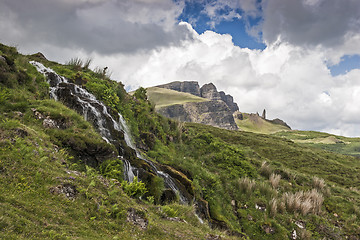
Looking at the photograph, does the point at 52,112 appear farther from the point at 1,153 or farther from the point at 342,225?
the point at 342,225

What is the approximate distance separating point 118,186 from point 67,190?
2.16 meters

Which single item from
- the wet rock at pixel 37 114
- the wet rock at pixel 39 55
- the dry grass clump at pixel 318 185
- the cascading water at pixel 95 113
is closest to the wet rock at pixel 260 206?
the cascading water at pixel 95 113

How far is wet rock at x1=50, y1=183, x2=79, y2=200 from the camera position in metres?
5.79

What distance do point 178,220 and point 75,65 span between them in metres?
17.5

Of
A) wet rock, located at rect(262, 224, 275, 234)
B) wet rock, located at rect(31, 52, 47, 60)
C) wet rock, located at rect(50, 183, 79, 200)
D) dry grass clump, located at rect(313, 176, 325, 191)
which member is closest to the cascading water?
wet rock, located at rect(50, 183, 79, 200)

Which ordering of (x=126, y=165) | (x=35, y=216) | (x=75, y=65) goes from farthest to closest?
(x=75, y=65)
(x=126, y=165)
(x=35, y=216)

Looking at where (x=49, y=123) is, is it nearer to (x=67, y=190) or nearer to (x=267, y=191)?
(x=67, y=190)

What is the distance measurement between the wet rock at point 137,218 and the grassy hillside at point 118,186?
3 centimetres

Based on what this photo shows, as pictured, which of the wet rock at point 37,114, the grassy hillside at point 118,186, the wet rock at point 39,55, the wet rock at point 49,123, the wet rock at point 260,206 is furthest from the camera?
the wet rock at point 39,55

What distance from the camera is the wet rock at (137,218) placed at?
6330mm

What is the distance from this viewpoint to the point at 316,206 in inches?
603

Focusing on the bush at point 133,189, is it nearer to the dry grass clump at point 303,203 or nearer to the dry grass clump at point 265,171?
the dry grass clump at point 303,203

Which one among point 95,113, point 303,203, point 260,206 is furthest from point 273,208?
point 95,113

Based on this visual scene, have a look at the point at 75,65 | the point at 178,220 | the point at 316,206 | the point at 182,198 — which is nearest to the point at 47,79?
the point at 75,65
